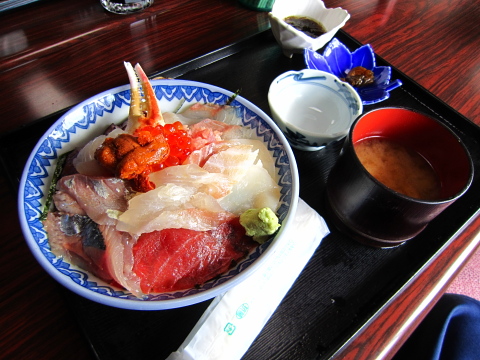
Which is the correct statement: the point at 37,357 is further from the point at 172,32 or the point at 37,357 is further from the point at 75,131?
the point at 172,32

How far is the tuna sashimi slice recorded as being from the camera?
2.71 feet

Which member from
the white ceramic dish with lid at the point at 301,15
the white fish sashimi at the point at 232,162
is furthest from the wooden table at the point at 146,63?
the white fish sashimi at the point at 232,162

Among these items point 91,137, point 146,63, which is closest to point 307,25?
point 146,63

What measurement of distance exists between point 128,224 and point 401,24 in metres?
1.95

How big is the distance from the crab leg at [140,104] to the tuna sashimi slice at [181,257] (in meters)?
0.34

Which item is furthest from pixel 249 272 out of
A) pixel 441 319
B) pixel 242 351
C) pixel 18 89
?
pixel 18 89

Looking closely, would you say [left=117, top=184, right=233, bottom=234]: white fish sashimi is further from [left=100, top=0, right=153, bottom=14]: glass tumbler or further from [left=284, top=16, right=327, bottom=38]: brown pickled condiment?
[left=100, top=0, right=153, bottom=14]: glass tumbler

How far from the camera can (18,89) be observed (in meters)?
1.39

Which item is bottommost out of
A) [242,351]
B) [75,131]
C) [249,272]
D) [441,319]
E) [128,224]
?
[441,319]

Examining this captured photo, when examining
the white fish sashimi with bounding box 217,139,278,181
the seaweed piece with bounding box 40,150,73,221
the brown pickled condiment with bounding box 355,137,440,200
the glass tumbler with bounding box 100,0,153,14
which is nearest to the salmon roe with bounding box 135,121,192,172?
the white fish sashimi with bounding box 217,139,278,181

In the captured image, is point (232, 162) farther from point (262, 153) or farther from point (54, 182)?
point (54, 182)

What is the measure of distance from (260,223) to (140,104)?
520mm

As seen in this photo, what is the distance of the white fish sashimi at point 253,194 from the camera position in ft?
3.05

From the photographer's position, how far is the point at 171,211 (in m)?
0.83
